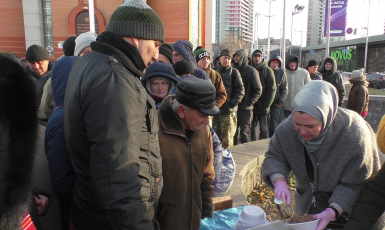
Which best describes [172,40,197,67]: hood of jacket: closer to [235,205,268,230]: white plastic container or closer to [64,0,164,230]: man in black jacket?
[235,205,268,230]: white plastic container

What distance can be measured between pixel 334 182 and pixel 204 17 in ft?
79.7

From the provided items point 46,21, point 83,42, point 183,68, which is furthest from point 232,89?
point 46,21

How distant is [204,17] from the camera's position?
80.2 ft

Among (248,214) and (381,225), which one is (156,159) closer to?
(248,214)

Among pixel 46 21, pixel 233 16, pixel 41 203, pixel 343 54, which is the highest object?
pixel 233 16

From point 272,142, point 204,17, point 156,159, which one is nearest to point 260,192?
point 272,142

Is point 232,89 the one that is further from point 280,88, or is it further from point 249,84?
point 280,88

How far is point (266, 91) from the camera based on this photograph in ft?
19.0

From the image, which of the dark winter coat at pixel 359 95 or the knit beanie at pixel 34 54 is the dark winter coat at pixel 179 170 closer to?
the knit beanie at pixel 34 54

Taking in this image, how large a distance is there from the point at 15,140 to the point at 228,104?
424 centimetres

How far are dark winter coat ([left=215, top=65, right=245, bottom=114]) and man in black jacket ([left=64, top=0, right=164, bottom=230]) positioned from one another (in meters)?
3.60

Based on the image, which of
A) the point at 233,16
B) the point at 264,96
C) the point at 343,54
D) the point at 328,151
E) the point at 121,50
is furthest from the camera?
the point at 233,16

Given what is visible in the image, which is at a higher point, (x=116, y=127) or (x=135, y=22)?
(x=135, y=22)

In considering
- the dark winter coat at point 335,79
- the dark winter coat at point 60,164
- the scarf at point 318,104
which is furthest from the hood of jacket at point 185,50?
the dark winter coat at point 335,79
